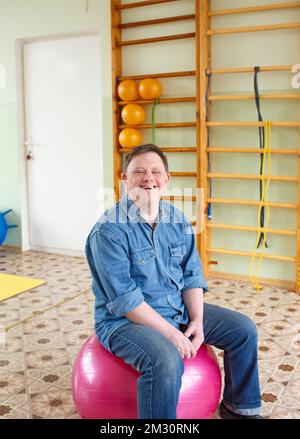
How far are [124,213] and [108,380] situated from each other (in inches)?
24.5

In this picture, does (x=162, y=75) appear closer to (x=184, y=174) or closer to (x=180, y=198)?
(x=184, y=174)

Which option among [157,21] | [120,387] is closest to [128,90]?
[157,21]

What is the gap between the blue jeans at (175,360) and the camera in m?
1.67

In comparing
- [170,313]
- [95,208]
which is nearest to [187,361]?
[170,313]

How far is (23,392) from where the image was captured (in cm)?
240

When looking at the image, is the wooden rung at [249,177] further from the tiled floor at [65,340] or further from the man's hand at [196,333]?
the man's hand at [196,333]

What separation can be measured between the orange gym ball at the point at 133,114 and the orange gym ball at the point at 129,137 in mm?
70

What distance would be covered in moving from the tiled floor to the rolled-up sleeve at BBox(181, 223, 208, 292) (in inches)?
22.2

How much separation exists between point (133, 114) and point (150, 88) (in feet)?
0.86

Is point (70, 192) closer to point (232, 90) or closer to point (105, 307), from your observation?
point (232, 90)

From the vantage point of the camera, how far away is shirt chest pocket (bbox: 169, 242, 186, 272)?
81.2 inches

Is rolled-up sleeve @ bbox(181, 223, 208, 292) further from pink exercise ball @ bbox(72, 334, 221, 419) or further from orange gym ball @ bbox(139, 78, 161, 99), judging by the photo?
orange gym ball @ bbox(139, 78, 161, 99)

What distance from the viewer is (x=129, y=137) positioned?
14.2 ft

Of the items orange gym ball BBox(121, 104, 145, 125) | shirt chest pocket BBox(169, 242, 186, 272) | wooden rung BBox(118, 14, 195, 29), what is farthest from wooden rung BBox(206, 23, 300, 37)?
shirt chest pocket BBox(169, 242, 186, 272)
